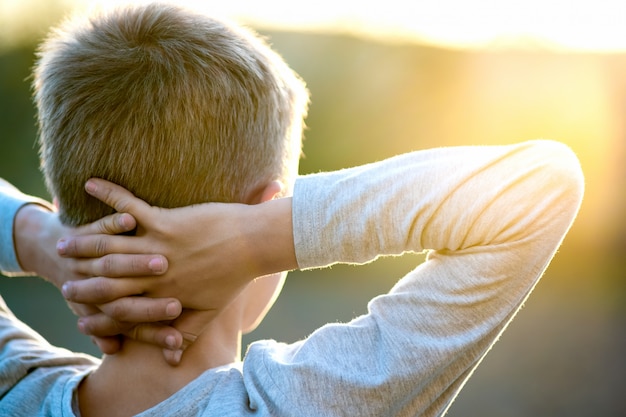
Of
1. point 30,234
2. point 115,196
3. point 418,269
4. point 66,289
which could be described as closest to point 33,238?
point 30,234

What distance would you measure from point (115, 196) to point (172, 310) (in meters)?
0.19

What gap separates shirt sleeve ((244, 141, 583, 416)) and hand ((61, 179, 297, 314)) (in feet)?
0.17

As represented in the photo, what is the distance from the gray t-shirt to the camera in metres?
0.98

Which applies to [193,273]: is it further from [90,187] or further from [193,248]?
[90,187]

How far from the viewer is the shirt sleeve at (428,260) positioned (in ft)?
3.20

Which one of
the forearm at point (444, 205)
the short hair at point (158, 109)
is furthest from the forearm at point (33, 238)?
the forearm at point (444, 205)

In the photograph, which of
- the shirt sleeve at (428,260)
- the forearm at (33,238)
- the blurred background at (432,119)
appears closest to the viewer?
the shirt sleeve at (428,260)

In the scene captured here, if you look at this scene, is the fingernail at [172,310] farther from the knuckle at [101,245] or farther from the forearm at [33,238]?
the forearm at [33,238]

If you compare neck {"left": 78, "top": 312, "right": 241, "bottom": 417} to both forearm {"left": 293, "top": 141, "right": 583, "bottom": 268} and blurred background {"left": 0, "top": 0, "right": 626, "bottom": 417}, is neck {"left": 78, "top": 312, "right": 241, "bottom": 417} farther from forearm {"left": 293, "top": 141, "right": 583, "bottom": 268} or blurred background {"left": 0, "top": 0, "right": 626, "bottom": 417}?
blurred background {"left": 0, "top": 0, "right": 626, "bottom": 417}

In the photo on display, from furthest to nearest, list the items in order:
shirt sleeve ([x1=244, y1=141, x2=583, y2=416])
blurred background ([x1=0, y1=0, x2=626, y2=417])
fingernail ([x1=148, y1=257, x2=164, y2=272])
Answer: blurred background ([x1=0, y1=0, x2=626, y2=417]) < fingernail ([x1=148, y1=257, x2=164, y2=272]) < shirt sleeve ([x1=244, y1=141, x2=583, y2=416])

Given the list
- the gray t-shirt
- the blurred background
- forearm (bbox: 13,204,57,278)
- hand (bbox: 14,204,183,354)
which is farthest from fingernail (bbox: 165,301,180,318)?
the blurred background

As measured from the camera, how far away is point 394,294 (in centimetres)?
102

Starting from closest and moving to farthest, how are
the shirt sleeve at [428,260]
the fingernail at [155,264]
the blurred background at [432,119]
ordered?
1. the shirt sleeve at [428,260]
2. the fingernail at [155,264]
3. the blurred background at [432,119]

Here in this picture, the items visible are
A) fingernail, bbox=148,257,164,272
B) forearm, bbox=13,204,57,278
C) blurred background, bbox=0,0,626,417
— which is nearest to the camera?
fingernail, bbox=148,257,164,272
